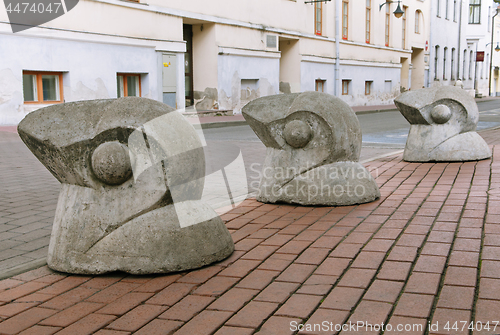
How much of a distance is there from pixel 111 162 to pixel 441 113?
5162 millimetres

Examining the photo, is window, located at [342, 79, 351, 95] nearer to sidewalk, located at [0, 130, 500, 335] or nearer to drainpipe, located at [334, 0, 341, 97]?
drainpipe, located at [334, 0, 341, 97]

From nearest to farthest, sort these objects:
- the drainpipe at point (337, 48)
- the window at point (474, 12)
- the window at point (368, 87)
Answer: the drainpipe at point (337, 48) < the window at point (368, 87) < the window at point (474, 12)

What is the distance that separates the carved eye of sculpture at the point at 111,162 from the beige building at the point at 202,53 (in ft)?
35.5

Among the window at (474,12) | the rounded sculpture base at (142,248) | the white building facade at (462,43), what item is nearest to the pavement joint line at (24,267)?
the rounded sculpture base at (142,248)

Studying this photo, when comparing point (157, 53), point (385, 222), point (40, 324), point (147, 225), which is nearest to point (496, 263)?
point (385, 222)

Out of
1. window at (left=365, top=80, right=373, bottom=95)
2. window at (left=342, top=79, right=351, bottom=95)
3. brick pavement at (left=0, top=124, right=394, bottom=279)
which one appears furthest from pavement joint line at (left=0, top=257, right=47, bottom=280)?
window at (left=365, top=80, right=373, bottom=95)

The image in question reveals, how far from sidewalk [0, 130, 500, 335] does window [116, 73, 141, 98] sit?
12.4 m

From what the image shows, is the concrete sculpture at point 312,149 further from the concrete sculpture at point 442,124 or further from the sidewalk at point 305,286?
the concrete sculpture at point 442,124

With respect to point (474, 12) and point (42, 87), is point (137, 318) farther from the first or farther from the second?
point (474, 12)

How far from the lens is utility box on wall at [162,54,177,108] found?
16766 millimetres

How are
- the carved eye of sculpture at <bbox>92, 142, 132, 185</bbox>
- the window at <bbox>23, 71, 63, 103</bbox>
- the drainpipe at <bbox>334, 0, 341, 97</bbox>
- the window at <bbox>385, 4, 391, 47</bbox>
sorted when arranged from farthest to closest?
the window at <bbox>385, 4, 391, 47</bbox> → the drainpipe at <bbox>334, 0, 341, 97</bbox> → the window at <bbox>23, 71, 63, 103</bbox> → the carved eye of sculpture at <bbox>92, 142, 132, 185</bbox>

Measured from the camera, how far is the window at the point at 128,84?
15.8m

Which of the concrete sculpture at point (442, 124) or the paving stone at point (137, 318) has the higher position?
the concrete sculpture at point (442, 124)

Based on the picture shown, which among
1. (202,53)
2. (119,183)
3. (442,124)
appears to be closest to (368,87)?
(202,53)
